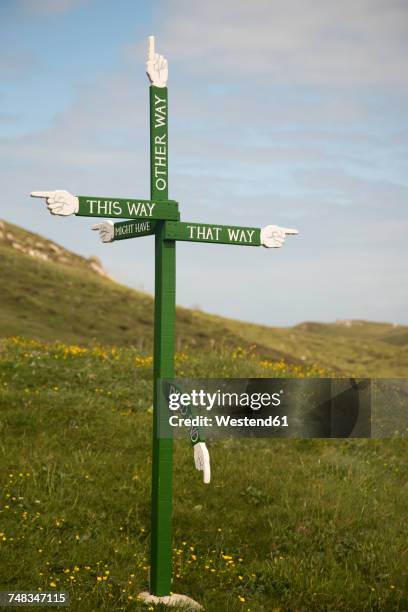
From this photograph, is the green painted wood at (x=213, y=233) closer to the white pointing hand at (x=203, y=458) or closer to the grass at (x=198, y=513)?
the white pointing hand at (x=203, y=458)

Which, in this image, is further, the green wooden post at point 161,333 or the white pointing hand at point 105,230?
the white pointing hand at point 105,230

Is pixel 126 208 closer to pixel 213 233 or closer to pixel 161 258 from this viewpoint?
pixel 161 258

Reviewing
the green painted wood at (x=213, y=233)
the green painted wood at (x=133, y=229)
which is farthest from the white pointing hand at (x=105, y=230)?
the green painted wood at (x=213, y=233)

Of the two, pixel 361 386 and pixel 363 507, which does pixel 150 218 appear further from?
pixel 361 386

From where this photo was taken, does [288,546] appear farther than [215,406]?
No

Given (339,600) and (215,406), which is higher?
(215,406)

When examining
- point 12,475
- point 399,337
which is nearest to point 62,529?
point 12,475

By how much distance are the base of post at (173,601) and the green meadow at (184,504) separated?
0.14 m

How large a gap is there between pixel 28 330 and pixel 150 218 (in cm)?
2923

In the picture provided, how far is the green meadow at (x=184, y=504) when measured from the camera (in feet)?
28.7

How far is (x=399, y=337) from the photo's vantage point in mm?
90500

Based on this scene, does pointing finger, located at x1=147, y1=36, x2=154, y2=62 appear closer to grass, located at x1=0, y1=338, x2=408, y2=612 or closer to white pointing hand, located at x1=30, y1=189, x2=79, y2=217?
white pointing hand, located at x1=30, y1=189, x2=79, y2=217

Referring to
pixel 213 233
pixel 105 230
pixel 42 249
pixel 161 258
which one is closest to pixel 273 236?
pixel 213 233

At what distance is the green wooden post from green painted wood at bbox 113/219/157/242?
96 mm
